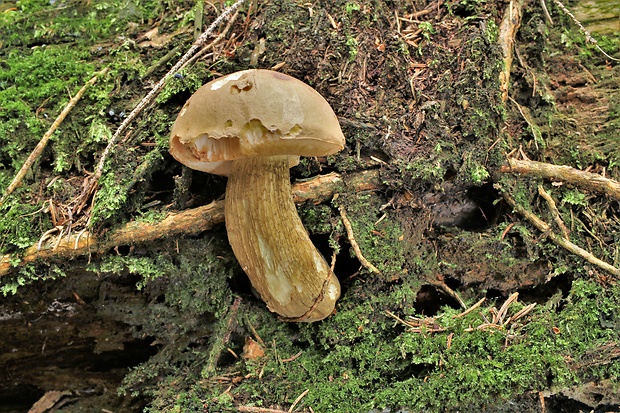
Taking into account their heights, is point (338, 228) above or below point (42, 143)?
below

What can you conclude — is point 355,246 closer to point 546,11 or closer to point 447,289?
point 447,289

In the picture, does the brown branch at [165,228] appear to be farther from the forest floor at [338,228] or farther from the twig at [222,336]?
the twig at [222,336]

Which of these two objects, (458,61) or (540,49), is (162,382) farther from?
(540,49)

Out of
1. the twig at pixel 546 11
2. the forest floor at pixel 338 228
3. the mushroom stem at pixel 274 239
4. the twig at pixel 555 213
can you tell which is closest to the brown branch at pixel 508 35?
the forest floor at pixel 338 228

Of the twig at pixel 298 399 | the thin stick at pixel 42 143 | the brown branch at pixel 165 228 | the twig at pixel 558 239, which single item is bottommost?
the twig at pixel 298 399

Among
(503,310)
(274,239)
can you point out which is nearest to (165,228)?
(274,239)

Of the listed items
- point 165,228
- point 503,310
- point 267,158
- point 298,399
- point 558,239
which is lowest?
point 298,399
